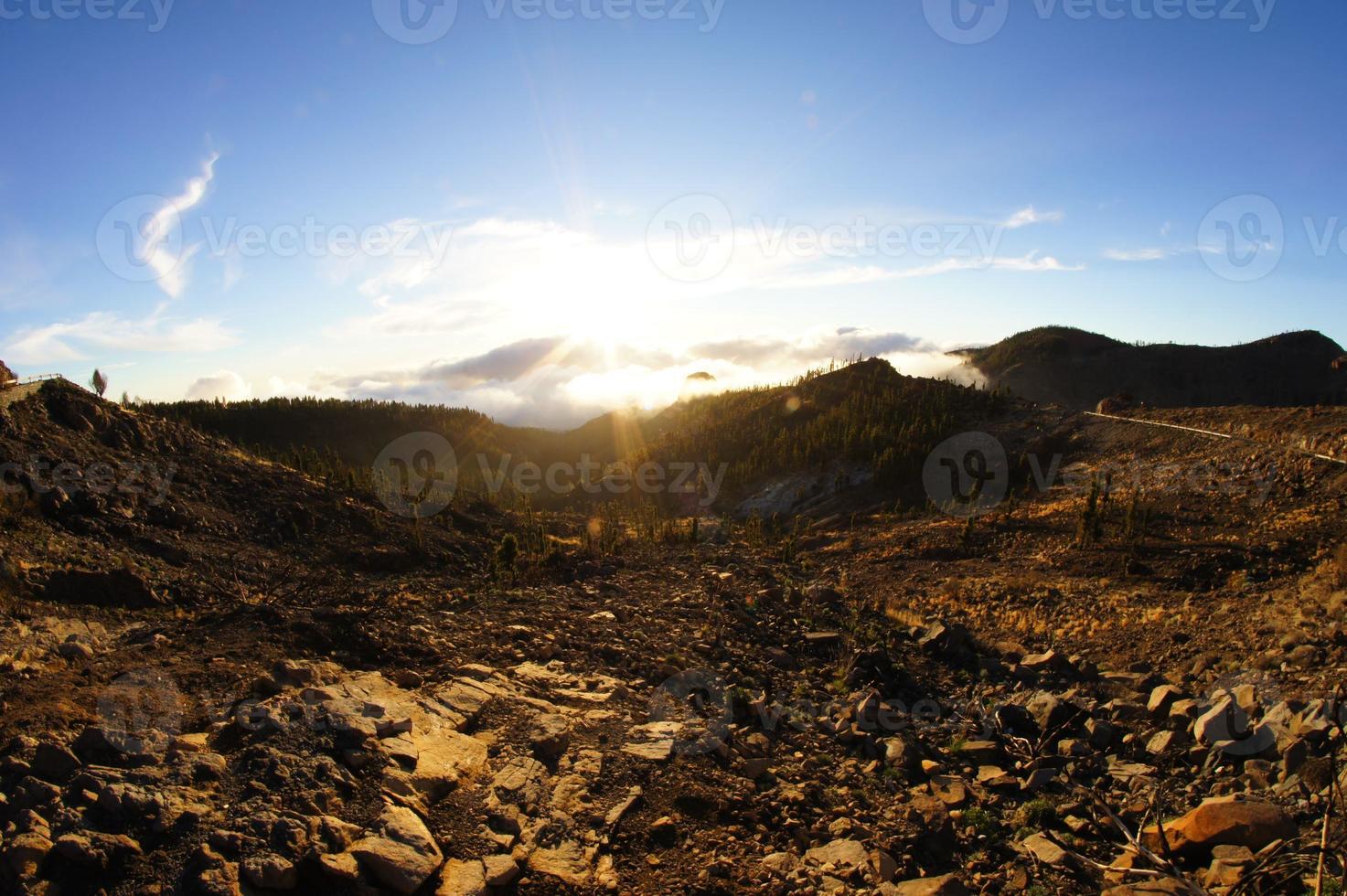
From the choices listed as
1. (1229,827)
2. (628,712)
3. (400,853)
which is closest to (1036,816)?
(1229,827)

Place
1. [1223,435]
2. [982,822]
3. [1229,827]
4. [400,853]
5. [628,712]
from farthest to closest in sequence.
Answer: [1223,435] < [628,712] < [982,822] < [1229,827] < [400,853]

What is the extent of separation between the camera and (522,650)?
1122 cm

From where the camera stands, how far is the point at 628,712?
924 cm

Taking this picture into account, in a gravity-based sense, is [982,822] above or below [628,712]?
below

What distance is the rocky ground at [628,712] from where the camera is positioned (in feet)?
17.2

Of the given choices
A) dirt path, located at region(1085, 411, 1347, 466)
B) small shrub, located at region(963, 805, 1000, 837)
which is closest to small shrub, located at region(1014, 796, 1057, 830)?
small shrub, located at region(963, 805, 1000, 837)

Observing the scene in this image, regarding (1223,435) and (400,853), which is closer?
(400,853)

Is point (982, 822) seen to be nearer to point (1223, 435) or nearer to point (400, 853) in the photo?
point (400, 853)

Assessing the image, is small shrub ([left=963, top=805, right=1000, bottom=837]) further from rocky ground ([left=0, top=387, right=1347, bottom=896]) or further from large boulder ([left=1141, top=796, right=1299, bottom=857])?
large boulder ([left=1141, top=796, right=1299, bottom=857])

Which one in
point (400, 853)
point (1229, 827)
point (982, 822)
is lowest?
point (982, 822)

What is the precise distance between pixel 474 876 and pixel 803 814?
3782 mm

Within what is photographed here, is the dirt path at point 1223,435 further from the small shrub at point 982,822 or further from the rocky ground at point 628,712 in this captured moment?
the small shrub at point 982,822

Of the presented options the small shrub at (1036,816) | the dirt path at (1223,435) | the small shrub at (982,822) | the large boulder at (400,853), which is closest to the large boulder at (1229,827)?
the small shrub at (1036,816)

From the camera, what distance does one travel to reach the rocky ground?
523 cm
